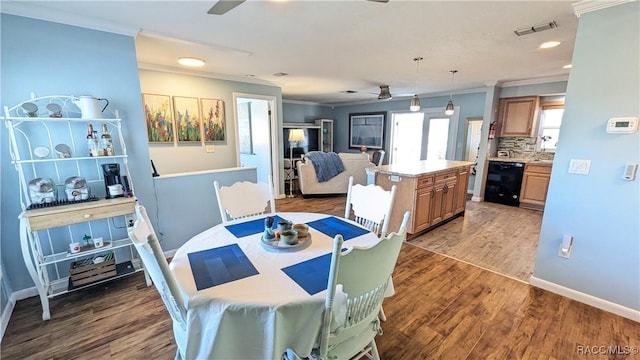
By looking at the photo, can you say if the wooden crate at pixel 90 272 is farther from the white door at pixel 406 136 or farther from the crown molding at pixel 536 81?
the crown molding at pixel 536 81

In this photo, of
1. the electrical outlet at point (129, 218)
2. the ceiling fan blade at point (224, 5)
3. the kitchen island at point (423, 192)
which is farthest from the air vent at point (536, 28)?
the electrical outlet at point (129, 218)

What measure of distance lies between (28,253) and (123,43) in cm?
185

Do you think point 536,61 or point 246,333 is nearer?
point 246,333

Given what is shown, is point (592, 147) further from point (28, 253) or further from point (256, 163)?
point (256, 163)

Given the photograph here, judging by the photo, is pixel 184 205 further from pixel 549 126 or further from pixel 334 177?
pixel 549 126

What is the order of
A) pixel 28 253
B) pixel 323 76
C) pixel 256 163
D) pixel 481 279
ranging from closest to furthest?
pixel 28 253 → pixel 481 279 → pixel 323 76 → pixel 256 163

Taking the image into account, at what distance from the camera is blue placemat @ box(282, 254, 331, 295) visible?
108 centimetres

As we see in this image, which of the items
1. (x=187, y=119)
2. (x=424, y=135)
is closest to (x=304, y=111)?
(x=424, y=135)

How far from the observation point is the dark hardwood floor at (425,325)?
162cm

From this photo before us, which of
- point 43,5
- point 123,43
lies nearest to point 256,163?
point 123,43

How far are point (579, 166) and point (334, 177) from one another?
12.9 ft

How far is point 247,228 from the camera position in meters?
1.72

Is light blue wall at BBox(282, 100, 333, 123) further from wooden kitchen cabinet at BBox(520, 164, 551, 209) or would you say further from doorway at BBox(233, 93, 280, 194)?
wooden kitchen cabinet at BBox(520, 164, 551, 209)

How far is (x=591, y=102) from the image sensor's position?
6.36ft
